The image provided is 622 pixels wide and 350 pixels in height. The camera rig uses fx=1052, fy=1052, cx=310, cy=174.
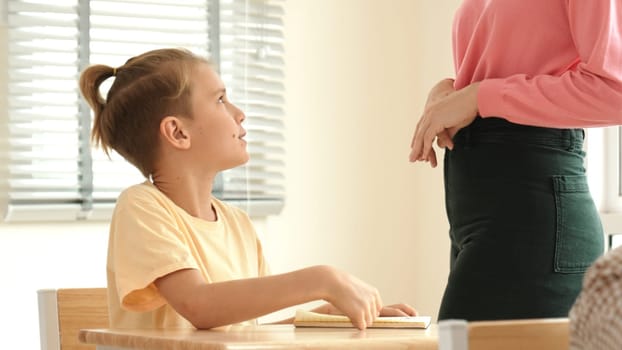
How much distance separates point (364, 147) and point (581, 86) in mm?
1966

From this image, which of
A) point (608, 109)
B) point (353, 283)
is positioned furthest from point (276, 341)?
point (608, 109)

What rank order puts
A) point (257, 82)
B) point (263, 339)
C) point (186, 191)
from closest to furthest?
point (263, 339)
point (186, 191)
point (257, 82)

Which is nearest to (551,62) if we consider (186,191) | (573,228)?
(573,228)

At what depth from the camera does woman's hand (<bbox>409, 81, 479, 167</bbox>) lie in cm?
166

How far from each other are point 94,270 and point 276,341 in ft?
6.13

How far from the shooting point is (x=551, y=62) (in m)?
1.67

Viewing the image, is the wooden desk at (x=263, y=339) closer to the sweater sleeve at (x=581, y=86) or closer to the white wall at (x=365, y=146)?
the sweater sleeve at (x=581, y=86)

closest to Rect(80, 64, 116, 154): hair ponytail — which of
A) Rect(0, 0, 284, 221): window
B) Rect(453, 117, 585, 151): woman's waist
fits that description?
Rect(453, 117, 585, 151): woman's waist

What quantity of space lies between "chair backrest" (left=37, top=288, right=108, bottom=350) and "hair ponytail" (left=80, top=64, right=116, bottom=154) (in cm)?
27

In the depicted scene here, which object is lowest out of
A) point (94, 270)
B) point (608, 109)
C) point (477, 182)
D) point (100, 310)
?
point (94, 270)

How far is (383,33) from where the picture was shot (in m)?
3.60

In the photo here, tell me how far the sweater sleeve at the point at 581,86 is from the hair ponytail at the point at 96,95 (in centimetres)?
68

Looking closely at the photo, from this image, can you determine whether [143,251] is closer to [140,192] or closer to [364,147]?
[140,192]

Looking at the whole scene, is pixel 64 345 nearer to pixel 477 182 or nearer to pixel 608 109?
pixel 477 182
